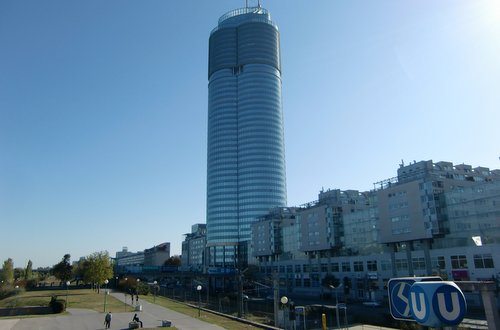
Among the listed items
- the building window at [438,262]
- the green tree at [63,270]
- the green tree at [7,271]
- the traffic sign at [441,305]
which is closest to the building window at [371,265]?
the building window at [438,262]

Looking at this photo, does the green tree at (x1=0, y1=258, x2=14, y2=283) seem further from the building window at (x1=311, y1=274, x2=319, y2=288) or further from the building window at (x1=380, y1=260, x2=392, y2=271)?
the building window at (x1=380, y1=260, x2=392, y2=271)

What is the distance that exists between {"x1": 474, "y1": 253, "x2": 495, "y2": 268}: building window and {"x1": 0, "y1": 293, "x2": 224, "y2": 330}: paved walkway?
181 feet

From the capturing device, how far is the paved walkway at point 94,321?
38500 millimetres

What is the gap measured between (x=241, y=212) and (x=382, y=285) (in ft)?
363

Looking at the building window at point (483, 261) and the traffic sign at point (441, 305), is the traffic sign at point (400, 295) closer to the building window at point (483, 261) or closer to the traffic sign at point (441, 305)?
the traffic sign at point (441, 305)

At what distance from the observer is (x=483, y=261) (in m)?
71.1

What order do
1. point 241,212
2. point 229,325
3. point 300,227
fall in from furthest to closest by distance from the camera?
point 241,212 → point 300,227 → point 229,325

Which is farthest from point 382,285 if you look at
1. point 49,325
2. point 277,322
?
point 49,325

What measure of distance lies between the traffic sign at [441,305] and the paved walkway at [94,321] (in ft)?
112

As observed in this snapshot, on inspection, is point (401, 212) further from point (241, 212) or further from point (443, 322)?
point (241, 212)

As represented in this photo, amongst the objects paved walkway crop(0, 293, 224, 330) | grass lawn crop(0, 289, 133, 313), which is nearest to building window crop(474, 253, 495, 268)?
paved walkway crop(0, 293, 224, 330)

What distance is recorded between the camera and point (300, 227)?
130m

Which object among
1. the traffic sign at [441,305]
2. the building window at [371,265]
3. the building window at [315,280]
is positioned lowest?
the building window at [315,280]

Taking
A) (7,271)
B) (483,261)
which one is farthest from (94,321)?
(7,271)
